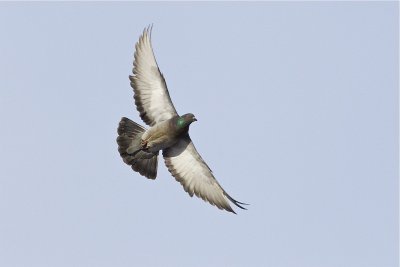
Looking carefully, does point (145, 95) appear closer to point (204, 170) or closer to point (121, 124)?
point (121, 124)

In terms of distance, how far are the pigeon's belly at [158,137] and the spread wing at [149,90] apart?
14.0 inches

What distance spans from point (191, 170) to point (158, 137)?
1257mm

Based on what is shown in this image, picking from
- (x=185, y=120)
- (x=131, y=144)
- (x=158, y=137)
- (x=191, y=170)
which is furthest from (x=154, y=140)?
(x=191, y=170)

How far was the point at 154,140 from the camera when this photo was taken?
822 inches

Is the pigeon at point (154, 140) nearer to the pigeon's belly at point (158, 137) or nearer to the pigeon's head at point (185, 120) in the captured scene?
the pigeon's belly at point (158, 137)

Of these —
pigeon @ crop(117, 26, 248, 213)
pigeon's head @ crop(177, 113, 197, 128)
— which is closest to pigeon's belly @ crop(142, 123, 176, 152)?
pigeon @ crop(117, 26, 248, 213)

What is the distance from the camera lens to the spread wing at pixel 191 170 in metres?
21.1

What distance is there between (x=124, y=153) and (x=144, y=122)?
0.92m

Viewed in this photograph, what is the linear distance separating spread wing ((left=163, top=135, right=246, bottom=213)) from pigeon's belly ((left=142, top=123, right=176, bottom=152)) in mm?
387

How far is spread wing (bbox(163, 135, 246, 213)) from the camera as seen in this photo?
2112 cm

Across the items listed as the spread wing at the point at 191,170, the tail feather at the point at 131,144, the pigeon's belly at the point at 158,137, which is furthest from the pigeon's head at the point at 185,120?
the tail feather at the point at 131,144

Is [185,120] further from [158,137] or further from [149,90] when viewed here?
[149,90]

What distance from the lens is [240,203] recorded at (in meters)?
19.9

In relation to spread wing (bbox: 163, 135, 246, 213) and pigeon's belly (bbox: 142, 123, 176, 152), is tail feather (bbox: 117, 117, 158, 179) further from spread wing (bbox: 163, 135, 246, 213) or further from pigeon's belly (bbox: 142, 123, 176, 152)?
spread wing (bbox: 163, 135, 246, 213)
